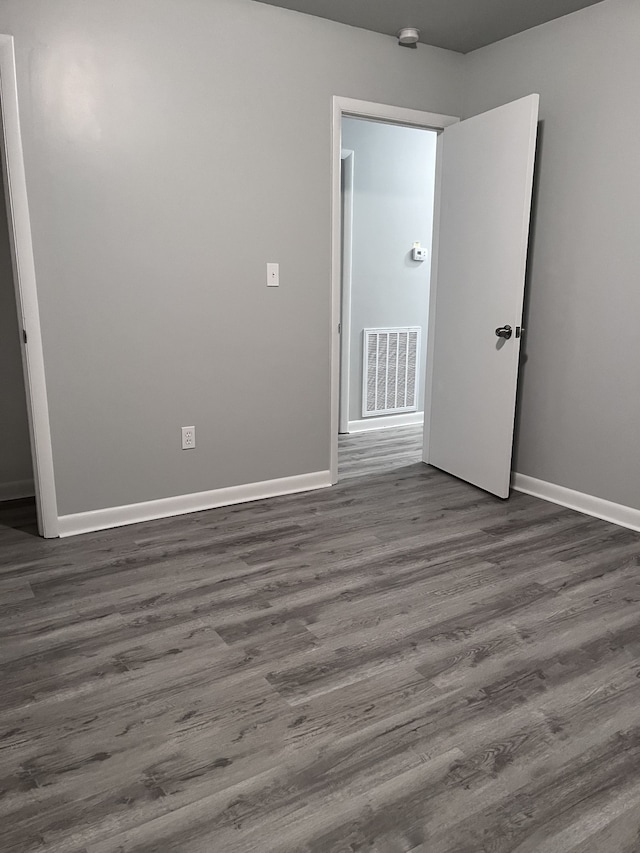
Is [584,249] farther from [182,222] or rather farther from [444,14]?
[182,222]

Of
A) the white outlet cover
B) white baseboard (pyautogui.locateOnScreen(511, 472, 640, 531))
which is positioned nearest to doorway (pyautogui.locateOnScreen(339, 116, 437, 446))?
white baseboard (pyautogui.locateOnScreen(511, 472, 640, 531))

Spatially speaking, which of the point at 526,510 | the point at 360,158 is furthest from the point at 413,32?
the point at 526,510

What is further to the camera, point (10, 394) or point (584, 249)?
point (10, 394)

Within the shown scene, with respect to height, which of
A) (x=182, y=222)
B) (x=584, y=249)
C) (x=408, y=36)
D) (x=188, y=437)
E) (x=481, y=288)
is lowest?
(x=188, y=437)

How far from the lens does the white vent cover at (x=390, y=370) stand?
5094 mm

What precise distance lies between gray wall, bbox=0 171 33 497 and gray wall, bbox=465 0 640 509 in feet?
9.04

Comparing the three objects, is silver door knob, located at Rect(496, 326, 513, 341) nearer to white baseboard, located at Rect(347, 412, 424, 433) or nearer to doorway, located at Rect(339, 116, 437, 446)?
doorway, located at Rect(339, 116, 437, 446)

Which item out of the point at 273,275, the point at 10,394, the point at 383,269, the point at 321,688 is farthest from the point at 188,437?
the point at 383,269

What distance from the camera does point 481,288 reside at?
3541mm

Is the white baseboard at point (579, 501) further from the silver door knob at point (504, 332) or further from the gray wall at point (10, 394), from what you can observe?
the gray wall at point (10, 394)

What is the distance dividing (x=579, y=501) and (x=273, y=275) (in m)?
1.96

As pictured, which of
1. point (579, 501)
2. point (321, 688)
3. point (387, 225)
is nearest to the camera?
point (321, 688)

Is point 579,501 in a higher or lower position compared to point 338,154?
lower

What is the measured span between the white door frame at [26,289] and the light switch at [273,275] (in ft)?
3.65
